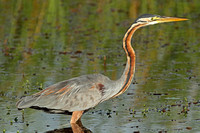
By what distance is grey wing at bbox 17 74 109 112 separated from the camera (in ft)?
25.7

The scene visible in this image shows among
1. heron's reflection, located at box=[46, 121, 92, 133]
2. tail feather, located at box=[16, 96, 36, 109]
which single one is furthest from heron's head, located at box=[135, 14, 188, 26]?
tail feather, located at box=[16, 96, 36, 109]

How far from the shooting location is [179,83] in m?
10.3

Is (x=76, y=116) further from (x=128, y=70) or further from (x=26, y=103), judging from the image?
(x=128, y=70)

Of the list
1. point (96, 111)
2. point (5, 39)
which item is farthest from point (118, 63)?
point (5, 39)

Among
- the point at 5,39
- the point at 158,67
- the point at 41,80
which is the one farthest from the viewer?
the point at 5,39

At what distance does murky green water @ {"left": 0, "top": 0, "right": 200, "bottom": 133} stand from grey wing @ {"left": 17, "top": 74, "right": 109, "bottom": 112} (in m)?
0.33

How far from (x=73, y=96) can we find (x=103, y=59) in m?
4.99

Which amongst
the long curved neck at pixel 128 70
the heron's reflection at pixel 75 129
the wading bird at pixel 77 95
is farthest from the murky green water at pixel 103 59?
the long curved neck at pixel 128 70

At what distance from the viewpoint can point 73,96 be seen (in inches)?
314

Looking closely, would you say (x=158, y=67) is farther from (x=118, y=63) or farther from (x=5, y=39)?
(x=5, y=39)

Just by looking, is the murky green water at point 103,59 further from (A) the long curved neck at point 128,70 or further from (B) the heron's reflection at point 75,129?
(A) the long curved neck at point 128,70

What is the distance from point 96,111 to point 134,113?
2.29 feet

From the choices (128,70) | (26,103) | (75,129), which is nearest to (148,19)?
(128,70)

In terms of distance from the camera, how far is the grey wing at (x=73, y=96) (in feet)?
25.7
